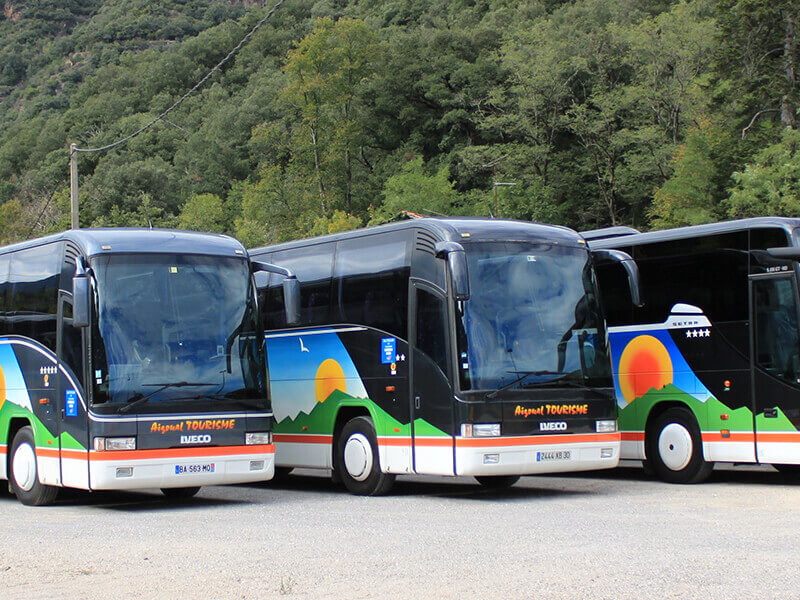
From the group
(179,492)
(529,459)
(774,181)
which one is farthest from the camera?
(774,181)

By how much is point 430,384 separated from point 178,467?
3236 millimetres

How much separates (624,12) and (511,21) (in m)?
11.2

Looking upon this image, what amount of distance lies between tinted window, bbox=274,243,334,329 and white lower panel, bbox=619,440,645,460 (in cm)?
485

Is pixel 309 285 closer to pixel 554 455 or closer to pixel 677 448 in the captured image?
pixel 554 455

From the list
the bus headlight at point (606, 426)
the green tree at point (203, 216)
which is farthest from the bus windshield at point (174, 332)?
the green tree at point (203, 216)

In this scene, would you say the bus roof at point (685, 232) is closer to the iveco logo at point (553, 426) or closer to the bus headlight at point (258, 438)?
the iveco logo at point (553, 426)

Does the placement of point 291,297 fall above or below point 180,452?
above

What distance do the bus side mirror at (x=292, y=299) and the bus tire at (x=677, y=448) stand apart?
574cm

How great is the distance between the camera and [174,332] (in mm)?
14172

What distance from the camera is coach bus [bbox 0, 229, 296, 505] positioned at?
13.7 meters

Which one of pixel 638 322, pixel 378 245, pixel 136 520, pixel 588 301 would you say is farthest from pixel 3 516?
pixel 638 322

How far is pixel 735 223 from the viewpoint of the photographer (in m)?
15.8

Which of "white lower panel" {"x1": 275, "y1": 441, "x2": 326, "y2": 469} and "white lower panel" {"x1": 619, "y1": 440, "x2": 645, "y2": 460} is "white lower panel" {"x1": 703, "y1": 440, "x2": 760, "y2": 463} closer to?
"white lower panel" {"x1": 619, "y1": 440, "x2": 645, "y2": 460}

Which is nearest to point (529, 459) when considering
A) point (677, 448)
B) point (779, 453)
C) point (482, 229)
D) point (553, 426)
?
point (553, 426)
